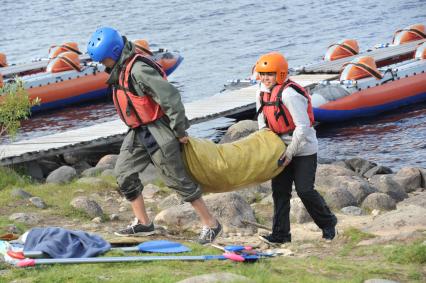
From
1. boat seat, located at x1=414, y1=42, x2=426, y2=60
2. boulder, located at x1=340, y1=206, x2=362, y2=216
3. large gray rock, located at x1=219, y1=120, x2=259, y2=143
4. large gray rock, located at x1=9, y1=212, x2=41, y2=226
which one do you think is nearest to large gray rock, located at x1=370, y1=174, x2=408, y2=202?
boulder, located at x1=340, y1=206, x2=362, y2=216

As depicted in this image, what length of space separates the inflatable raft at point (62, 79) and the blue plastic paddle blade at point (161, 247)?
1812 cm

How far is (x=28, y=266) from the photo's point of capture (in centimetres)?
686

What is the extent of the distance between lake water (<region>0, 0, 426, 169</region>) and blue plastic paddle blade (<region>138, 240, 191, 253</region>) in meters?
10.9

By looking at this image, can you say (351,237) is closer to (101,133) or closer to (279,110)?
(279,110)

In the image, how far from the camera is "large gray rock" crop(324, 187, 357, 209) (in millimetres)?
11750

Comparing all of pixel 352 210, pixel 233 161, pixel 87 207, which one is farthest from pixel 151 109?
pixel 352 210

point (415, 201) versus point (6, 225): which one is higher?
point (6, 225)

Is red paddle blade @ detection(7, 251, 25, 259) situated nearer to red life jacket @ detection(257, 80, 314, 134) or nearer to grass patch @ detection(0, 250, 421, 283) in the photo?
grass patch @ detection(0, 250, 421, 283)

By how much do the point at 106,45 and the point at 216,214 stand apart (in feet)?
8.86

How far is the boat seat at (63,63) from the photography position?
26.5 metres

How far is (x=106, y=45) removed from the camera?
26.9 feet

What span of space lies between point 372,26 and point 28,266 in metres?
30.3

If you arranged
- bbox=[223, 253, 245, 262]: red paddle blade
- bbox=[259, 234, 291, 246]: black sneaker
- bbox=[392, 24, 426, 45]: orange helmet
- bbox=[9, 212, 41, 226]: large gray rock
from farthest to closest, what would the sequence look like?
1. bbox=[392, 24, 426, 45]: orange helmet
2. bbox=[9, 212, 41, 226]: large gray rock
3. bbox=[259, 234, 291, 246]: black sneaker
4. bbox=[223, 253, 245, 262]: red paddle blade

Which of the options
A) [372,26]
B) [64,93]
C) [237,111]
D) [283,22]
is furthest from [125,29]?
[237,111]
